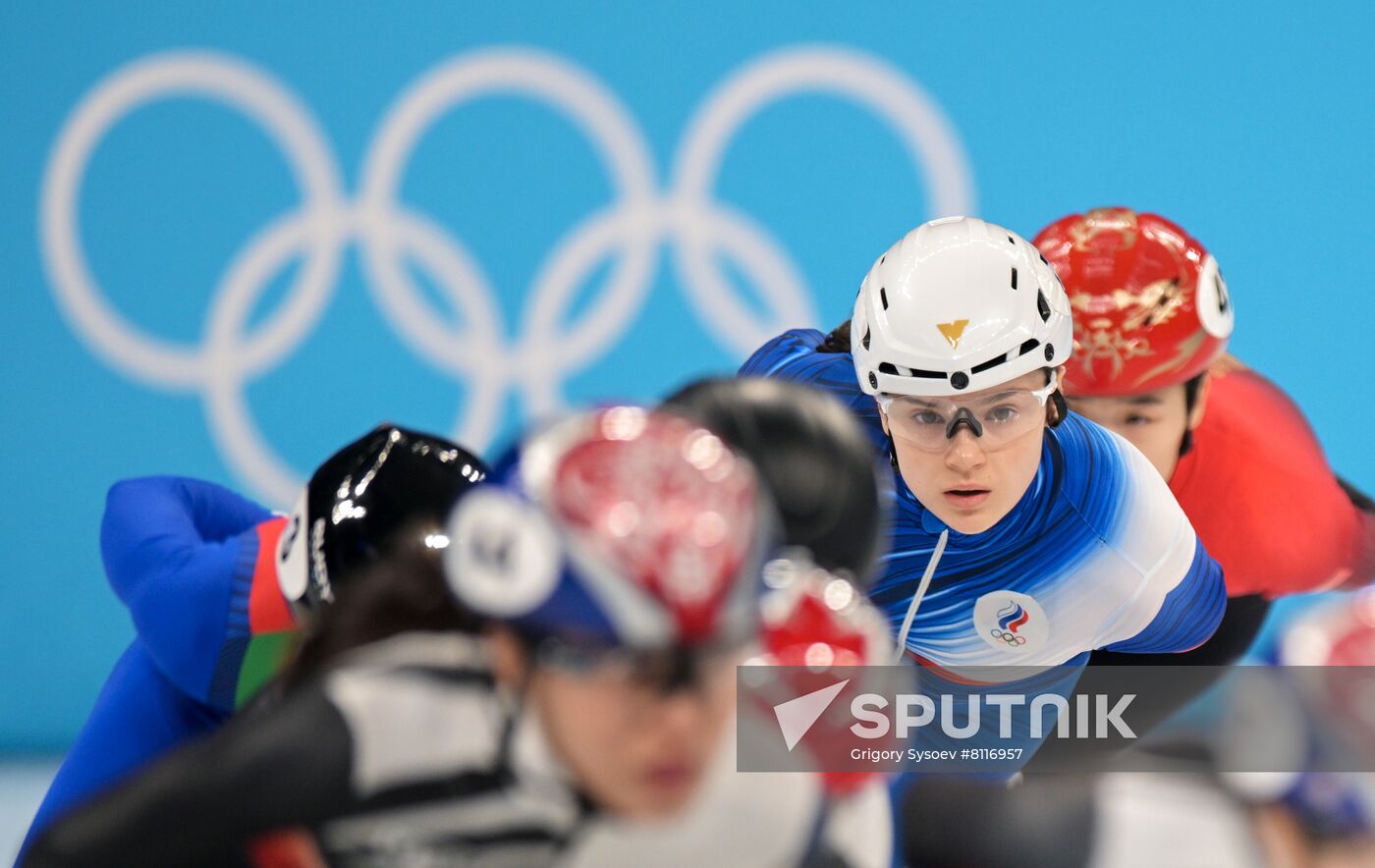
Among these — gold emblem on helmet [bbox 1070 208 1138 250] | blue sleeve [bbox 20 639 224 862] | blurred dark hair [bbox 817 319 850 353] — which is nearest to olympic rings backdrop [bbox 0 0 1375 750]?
gold emblem on helmet [bbox 1070 208 1138 250]

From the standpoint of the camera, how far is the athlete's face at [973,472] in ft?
10.4

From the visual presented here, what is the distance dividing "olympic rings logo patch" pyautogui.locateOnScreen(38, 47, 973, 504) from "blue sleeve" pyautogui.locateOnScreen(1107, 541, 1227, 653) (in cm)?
279

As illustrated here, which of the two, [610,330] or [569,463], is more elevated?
[569,463]

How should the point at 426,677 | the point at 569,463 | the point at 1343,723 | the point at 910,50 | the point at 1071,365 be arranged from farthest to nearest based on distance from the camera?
the point at 910,50, the point at 1071,365, the point at 426,677, the point at 569,463, the point at 1343,723

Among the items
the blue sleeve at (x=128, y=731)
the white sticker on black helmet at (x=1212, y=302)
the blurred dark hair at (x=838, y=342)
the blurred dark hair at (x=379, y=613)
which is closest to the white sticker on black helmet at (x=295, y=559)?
the blue sleeve at (x=128, y=731)

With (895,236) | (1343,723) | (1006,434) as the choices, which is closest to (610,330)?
(895,236)

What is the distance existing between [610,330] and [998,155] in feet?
5.35

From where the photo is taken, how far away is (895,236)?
6012 mm

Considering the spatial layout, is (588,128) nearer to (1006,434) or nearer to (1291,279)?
(1291,279)

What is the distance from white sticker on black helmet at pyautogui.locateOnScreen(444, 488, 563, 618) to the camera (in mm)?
1469

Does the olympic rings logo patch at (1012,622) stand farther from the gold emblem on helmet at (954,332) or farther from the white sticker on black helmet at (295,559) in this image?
the white sticker on black helmet at (295,559)

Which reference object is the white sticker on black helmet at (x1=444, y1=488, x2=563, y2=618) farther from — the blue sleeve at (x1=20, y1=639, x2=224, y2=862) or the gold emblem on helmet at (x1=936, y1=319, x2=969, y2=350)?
the gold emblem on helmet at (x1=936, y1=319, x2=969, y2=350)

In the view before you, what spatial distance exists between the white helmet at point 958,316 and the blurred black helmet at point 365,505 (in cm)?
96

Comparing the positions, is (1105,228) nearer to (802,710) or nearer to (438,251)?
(802,710)
